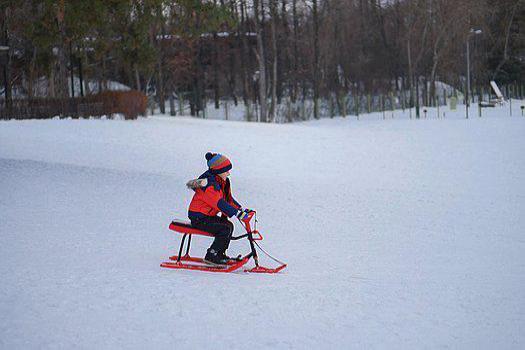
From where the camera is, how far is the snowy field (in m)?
7.18

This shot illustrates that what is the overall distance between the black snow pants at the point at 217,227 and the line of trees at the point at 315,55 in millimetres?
31627

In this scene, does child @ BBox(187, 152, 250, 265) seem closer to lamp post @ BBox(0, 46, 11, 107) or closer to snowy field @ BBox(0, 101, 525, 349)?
snowy field @ BBox(0, 101, 525, 349)

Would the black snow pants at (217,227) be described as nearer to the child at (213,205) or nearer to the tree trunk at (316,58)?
the child at (213,205)

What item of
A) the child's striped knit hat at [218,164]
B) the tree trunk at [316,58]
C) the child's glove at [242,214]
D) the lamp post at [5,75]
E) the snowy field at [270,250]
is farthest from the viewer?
the tree trunk at [316,58]

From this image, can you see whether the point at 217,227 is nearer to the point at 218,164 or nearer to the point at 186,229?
the point at 186,229

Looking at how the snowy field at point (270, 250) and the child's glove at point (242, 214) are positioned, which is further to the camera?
the child's glove at point (242, 214)

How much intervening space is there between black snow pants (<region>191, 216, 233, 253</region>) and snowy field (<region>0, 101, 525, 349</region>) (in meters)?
0.46

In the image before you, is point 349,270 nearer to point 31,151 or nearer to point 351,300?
point 351,300

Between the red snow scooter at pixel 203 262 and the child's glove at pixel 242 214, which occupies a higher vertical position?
the child's glove at pixel 242 214

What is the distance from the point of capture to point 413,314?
7.86 metres

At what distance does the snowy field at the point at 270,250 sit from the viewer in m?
7.18

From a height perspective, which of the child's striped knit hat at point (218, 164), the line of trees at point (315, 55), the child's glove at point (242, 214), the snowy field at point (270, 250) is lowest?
the snowy field at point (270, 250)

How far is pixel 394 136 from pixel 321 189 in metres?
16.6

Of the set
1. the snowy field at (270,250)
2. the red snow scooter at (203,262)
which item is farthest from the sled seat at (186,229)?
the snowy field at (270,250)
